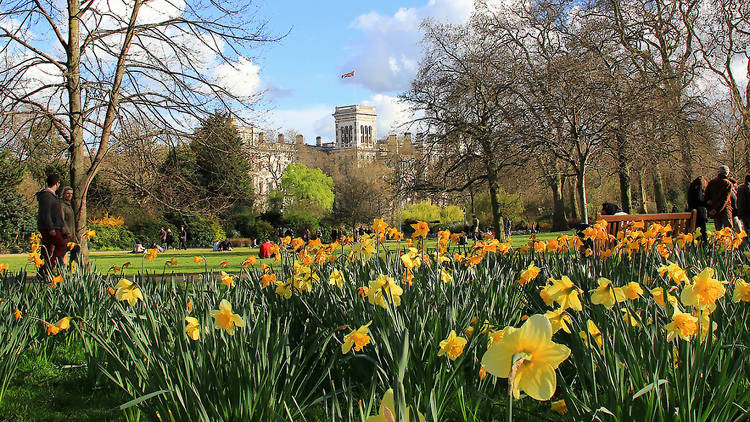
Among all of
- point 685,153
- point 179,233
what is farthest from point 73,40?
point 179,233

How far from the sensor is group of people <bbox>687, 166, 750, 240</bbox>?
10.2 metres

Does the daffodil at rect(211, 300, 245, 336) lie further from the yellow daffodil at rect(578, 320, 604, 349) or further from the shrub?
the shrub

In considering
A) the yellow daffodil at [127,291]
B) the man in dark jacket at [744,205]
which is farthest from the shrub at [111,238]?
the yellow daffodil at [127,291]

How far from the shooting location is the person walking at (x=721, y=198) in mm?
10539

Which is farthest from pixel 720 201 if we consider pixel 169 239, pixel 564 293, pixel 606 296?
pixel 169 239

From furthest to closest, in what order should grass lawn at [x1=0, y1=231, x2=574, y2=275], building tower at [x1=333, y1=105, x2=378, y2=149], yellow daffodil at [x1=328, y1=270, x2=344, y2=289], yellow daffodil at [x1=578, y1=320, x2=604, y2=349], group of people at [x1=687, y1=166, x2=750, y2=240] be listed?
1. building tower at [x1=333, y1=105, x2=378, y2=149]
2. grass lawn at [x1=0, y1=231, x2=574, y2=275]
3. group of people at [x1=687, y1=166, x2=750, y2=240]
4. yellow daffodil at [x1=328, y1=270, x2=344, y2=289]
5. yellow daffodil at [x1=578, y1=320, x2=604, y2=349]

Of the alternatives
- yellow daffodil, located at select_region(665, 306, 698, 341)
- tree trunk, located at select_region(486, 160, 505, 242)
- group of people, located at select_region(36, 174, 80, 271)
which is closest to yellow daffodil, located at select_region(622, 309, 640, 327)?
yellow daffodil, located at select_region(665, 306, 698, 341)

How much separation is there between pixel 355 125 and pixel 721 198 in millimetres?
131976

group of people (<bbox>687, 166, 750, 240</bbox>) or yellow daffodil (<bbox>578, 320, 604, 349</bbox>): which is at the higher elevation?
group of people (<bbox>687, 166, 750, 240</bbox>)

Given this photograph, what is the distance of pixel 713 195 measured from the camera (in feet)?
35.7

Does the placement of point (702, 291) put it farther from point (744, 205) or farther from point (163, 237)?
point (163, 237)

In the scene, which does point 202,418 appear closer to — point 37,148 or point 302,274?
point 302,274

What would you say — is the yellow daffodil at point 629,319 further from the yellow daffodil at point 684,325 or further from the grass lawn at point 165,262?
the grass lawn at point 165,262

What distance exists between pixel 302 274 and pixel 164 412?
1.78 m
